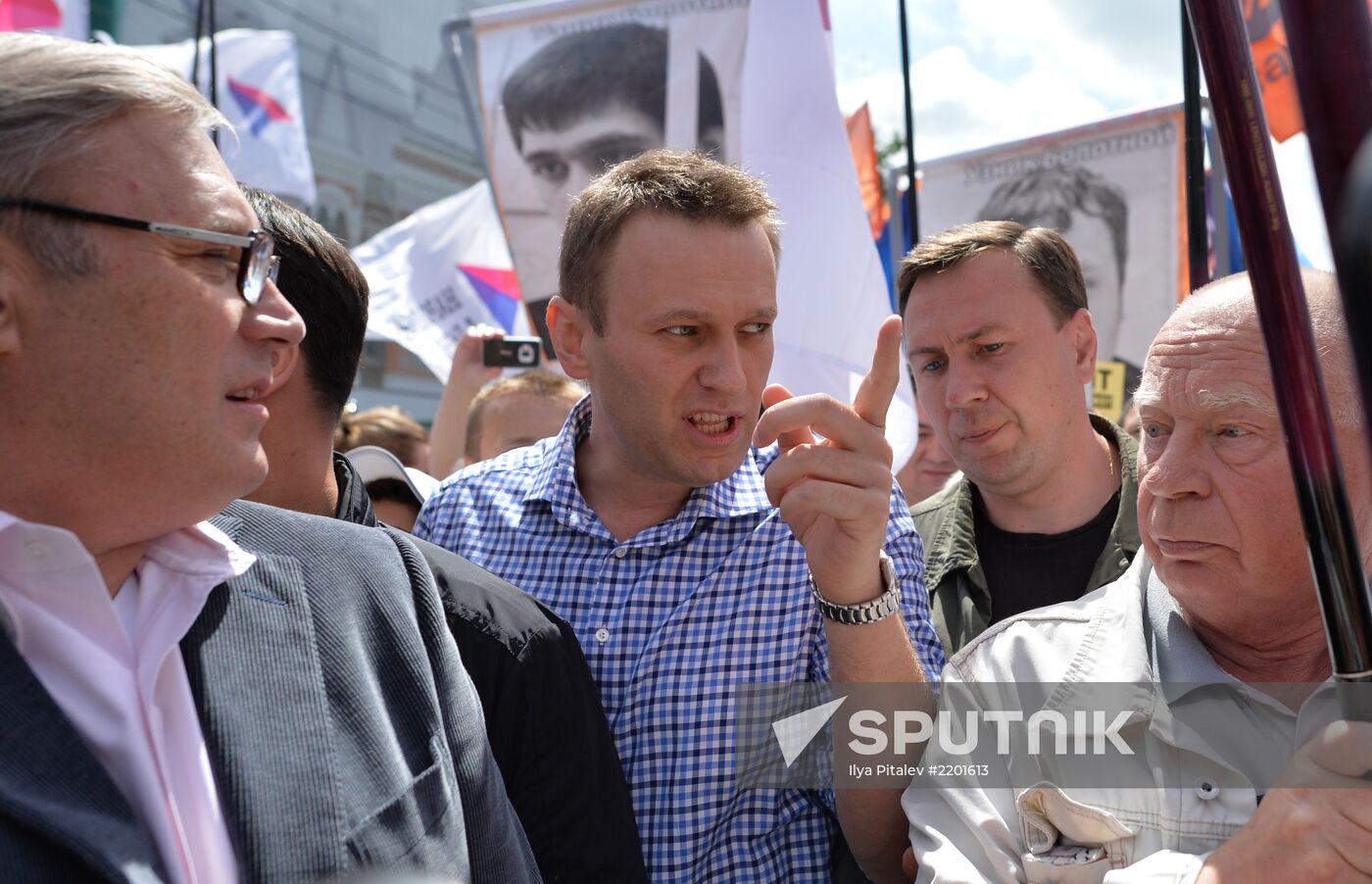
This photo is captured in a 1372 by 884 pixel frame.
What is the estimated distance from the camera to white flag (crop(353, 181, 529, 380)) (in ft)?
23.5

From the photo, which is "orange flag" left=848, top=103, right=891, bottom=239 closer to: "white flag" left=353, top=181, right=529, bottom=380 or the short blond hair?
"white flag" left=353, top=181, right=529, bottom=380

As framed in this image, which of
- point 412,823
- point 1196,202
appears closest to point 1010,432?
point 1196,202

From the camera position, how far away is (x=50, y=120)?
1.23 meters

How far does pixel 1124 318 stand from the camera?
20.3 ft

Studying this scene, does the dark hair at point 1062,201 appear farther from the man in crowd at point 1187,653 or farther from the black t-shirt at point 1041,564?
the man in crowd at point 1187,653

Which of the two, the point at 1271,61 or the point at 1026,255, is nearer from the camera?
the point at 1026,255

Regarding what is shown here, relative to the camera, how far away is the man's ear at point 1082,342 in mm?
3215

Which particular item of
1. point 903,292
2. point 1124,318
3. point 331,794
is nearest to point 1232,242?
point 1124,318

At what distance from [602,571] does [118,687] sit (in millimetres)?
1088

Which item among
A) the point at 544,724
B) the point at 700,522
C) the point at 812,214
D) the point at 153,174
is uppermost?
the point at 812,214

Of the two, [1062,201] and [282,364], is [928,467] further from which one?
[282,364]

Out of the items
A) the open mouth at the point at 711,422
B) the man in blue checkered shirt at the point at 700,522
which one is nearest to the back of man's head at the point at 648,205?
the man in blue checkered shirt at the point at 700,522

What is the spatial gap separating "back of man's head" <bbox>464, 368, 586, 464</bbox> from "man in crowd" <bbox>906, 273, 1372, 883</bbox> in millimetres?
2513

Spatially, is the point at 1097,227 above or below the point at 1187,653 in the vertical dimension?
above
